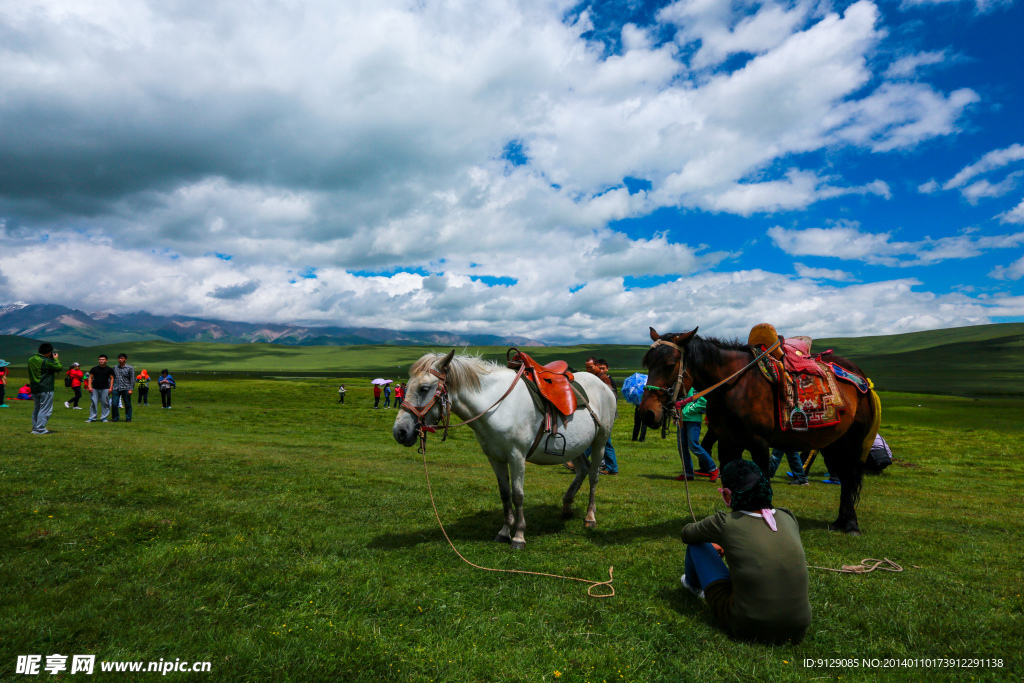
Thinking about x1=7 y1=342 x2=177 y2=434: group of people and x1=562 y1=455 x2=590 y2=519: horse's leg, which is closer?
x1=562 y1=455 x2=590 y2=519: horse's leg

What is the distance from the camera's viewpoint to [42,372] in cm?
1409

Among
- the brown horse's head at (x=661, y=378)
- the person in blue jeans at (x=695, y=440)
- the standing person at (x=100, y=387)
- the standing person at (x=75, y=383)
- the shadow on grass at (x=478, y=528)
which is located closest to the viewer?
the brown horse's head at (x=661, y=378)

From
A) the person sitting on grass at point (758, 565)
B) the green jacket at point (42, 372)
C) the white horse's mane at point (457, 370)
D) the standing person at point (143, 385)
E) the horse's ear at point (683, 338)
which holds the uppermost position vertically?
the horse's ear at point (683, 338)

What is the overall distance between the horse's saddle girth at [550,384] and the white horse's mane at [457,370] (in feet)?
Result: 2.97

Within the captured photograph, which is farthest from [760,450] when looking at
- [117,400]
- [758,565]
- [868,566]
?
[117,400]

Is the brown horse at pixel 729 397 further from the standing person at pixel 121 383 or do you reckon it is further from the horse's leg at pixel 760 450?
the standing person at pixel 121 383

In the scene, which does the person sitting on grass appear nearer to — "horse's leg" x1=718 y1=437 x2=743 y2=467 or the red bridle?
"horse's leg" x1=718 y1=437 x2=743 y2=467

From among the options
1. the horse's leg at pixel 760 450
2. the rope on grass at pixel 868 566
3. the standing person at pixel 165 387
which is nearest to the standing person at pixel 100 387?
the standing person at pixel 165 387

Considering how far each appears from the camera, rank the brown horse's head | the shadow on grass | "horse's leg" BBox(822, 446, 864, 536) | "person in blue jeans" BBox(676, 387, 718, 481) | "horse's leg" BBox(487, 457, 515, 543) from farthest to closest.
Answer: "person in blue jeans" BBox(676, 387, 718, 481), "horse's leg" BBox(822, 446, 864, 536), "horse's leg" BBox(487, 457, 515, 543), the shadow on grass, the brown horse's head

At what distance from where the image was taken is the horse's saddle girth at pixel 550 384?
7.43 meters

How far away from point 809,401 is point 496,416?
500 cm

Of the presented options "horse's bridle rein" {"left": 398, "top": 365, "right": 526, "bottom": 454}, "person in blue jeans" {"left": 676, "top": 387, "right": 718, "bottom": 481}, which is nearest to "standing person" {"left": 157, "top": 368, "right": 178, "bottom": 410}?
"horse's bridle rein" {"left": 398, "top": 365, "right": 526, "bottom": 454}

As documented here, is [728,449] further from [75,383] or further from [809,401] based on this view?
[75,383]

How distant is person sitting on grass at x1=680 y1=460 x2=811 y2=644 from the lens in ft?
13.7
